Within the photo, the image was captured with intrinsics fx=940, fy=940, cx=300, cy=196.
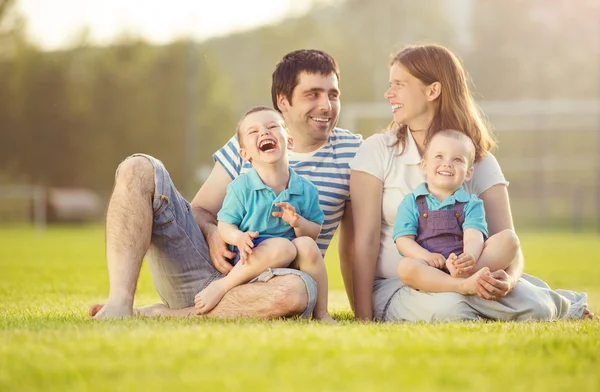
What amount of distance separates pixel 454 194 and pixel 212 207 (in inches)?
47.2

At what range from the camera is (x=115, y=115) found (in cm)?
2755

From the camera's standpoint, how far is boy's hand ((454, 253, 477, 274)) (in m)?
3.93

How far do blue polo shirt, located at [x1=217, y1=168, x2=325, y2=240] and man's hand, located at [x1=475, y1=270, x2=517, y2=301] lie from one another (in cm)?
78

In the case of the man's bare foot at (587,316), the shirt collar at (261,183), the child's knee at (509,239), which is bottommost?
the man's bare foot at (587,316)

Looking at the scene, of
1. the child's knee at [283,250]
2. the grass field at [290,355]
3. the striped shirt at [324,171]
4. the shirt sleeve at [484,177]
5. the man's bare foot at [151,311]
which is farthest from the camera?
the striped shirt at [324,171]

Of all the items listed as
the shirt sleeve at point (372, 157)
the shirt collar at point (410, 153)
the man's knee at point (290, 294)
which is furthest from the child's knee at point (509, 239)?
the man's knee at point (290, 294)

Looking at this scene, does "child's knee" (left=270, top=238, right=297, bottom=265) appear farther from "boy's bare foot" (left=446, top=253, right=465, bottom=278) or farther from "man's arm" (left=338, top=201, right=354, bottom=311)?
"man's arm" (left=338, top=201, right=354, bottom=311)

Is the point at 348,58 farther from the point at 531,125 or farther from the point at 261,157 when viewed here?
the point at 261,157

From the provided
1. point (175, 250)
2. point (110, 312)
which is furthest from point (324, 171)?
point (110, 312)

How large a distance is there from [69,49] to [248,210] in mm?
25127

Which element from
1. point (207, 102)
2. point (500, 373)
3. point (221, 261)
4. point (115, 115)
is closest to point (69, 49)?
point (115, 115)

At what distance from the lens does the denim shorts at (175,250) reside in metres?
4.13

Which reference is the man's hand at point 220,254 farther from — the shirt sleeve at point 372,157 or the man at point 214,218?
the shirt sleeve at point 372,157

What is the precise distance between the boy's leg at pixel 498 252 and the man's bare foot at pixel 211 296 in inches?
42.9
